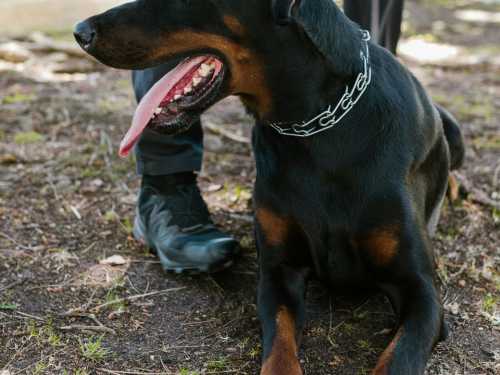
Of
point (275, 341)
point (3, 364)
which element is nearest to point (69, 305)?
point (3, 364)

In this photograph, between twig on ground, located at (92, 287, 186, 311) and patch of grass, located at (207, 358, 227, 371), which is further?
twig on ground, located at (92, 287, 186, 311)

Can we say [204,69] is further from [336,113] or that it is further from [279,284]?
[279,284]

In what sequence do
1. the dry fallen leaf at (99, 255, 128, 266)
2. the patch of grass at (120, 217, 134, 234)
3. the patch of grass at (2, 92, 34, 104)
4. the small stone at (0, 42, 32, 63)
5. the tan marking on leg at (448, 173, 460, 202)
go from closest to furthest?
the dry fallen leaf at (99, 255, 128, 266)
the patch of grass at (120, 217, 134, 234)
the tan marking on leg at (448, 173, 460, 202)
the patch of grass at (2, 92, 34, 104)
the small stone at (0, 42, 32, 63)

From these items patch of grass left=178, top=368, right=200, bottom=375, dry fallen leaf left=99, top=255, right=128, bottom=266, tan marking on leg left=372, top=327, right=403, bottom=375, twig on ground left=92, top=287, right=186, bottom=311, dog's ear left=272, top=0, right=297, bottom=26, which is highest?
dog's ear left=272, top=0, right=297, bottom=26

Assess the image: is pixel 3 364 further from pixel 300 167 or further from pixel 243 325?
pixel 300 167

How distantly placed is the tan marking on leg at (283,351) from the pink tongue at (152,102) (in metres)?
0.78

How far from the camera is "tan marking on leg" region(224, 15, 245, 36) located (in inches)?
86.2

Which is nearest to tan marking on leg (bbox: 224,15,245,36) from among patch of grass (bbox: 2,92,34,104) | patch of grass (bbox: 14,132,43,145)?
patch of grass (bbox: 14,132,43,145)

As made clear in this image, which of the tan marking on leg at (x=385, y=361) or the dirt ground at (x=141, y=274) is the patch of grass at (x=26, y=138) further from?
the tan marking on leg at (x=385, y=361)

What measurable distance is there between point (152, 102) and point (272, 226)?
0.60 m

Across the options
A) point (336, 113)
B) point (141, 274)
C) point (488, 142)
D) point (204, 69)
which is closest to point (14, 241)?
point (141, 274)

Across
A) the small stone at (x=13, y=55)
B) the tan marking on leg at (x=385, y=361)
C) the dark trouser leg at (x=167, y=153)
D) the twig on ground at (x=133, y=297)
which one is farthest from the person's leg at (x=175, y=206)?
the small stone at (x=13, y=55)

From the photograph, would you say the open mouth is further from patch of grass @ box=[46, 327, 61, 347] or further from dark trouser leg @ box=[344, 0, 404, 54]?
dark trouser leg @ box=[344, 0, 404, 54]

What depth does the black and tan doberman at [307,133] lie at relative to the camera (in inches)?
87.0
